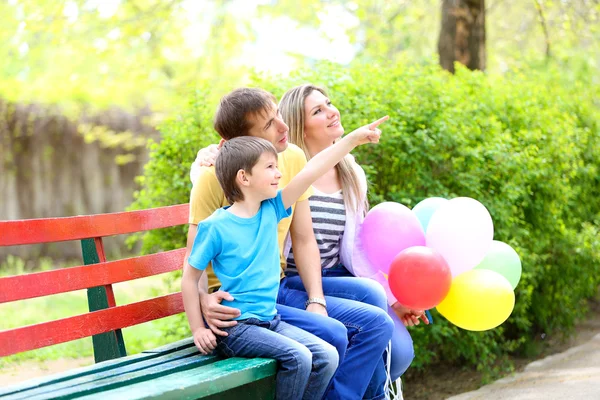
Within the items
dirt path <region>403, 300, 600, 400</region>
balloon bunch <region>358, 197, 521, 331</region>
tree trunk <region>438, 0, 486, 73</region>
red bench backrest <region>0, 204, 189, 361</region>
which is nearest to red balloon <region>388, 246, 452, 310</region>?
balloon bunch <region>358, 197, 521, 331</region>

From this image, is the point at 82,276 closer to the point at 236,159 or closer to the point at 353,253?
the point at 236,159

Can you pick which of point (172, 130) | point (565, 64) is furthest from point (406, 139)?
point (565, 64)

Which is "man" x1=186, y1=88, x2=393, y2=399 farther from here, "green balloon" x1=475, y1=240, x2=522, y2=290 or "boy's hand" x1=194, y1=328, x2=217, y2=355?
"green balloon" x1=475, y1=240, x2=522, y2=290

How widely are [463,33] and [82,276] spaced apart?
585 cm

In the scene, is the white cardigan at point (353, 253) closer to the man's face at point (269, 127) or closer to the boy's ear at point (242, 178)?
the man's face at point (269, 127)

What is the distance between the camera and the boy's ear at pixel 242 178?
282cm

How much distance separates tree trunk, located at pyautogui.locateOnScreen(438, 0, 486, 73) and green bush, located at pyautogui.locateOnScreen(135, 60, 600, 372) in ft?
7.14

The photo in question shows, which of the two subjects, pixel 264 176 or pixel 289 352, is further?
pixel 264 176

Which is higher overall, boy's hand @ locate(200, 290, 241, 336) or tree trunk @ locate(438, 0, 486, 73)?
tree trunk @ locate(438, 0, 486, 73)

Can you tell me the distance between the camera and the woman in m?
3.44

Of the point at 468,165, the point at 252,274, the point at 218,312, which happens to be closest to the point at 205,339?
the point at 218,312

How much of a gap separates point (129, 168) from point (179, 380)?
36.2ft

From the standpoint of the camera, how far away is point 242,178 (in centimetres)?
283

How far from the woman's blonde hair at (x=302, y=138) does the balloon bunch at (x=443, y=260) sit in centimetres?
14
